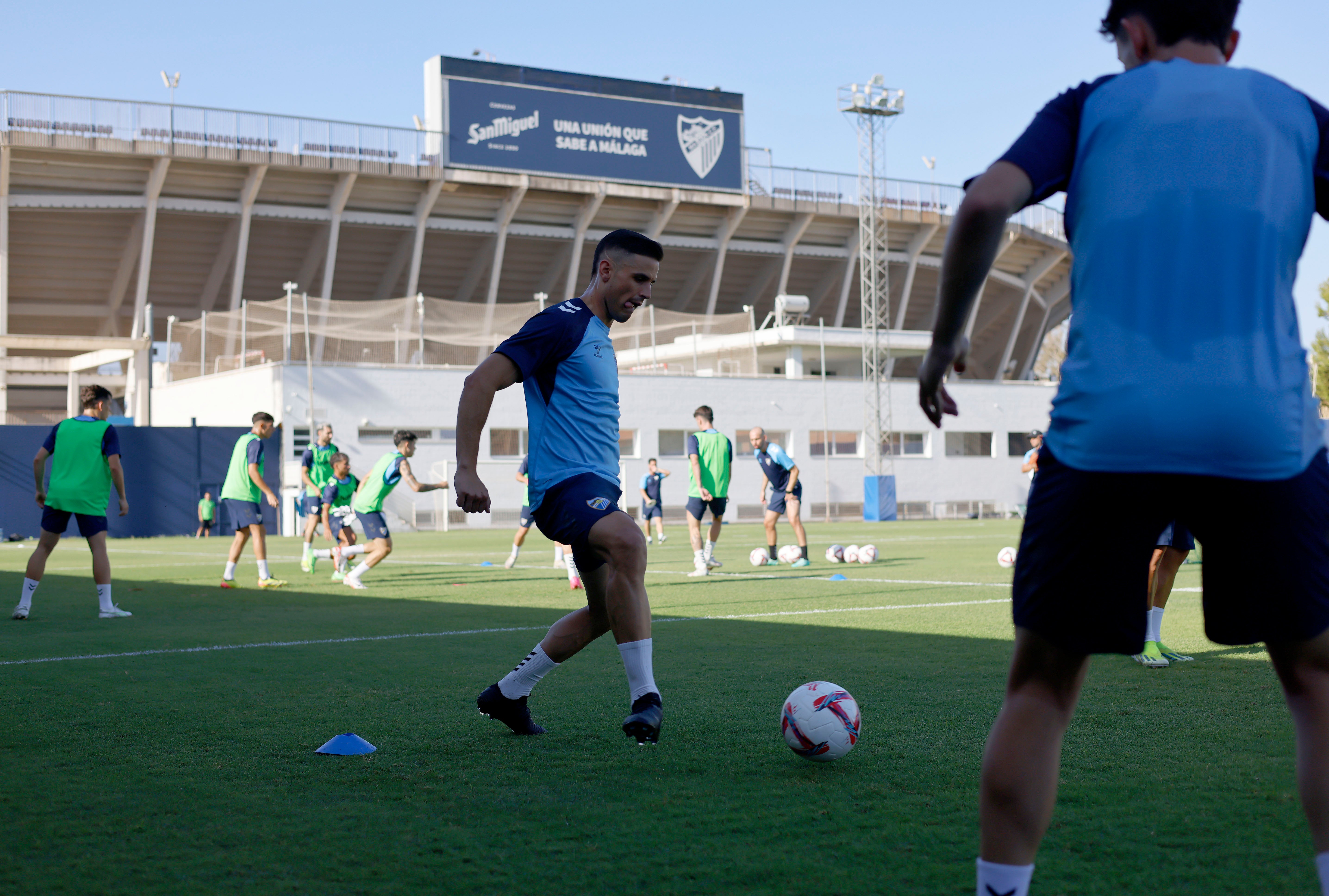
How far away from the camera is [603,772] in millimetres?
4543

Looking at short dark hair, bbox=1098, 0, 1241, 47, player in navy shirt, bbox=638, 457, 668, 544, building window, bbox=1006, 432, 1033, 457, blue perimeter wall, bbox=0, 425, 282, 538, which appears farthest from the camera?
building window, bbox=1006, 432, 1033, 457

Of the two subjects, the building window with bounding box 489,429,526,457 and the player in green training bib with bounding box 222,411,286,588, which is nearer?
the player in green training bib with bounding box 222,411,286,588

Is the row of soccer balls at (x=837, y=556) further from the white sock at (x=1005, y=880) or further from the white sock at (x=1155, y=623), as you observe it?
the white sock at (x=1005, y=880)

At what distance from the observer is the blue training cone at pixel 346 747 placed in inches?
192

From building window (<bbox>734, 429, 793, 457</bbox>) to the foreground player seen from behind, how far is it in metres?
34.6

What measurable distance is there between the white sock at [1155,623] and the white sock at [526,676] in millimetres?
3527

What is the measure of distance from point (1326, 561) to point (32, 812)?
3648mm

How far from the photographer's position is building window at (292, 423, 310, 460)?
3428 cm

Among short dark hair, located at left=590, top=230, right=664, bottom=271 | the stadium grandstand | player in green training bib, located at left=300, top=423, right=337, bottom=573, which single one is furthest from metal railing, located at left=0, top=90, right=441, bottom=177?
short dark hair, located at left=590, top=230, right=664, bottom=271

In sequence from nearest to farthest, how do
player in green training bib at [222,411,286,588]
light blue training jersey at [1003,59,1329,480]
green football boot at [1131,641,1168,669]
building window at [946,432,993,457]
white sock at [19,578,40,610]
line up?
light blue training jersey at [1003,59,1329,480]
green football boot at [1131,641,1168,669]
white sock at [19,578,40,610]
player in green training bib at [222,411,286,588]
building window at [946,432,993,457]

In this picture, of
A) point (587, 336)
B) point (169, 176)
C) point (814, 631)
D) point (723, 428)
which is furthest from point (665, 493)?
point (587, 336)

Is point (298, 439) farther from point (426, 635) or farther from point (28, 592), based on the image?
point (426, 635)

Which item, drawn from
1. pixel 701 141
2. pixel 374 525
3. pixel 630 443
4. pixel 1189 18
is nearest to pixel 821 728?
pixel 1189 18

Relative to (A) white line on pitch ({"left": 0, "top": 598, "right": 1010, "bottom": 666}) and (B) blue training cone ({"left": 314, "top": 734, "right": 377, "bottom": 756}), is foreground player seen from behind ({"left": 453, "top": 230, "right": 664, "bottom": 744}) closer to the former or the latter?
(B) blue training cone ({"left": 314, "top": 734, "right": 377, "bottom": 756})
